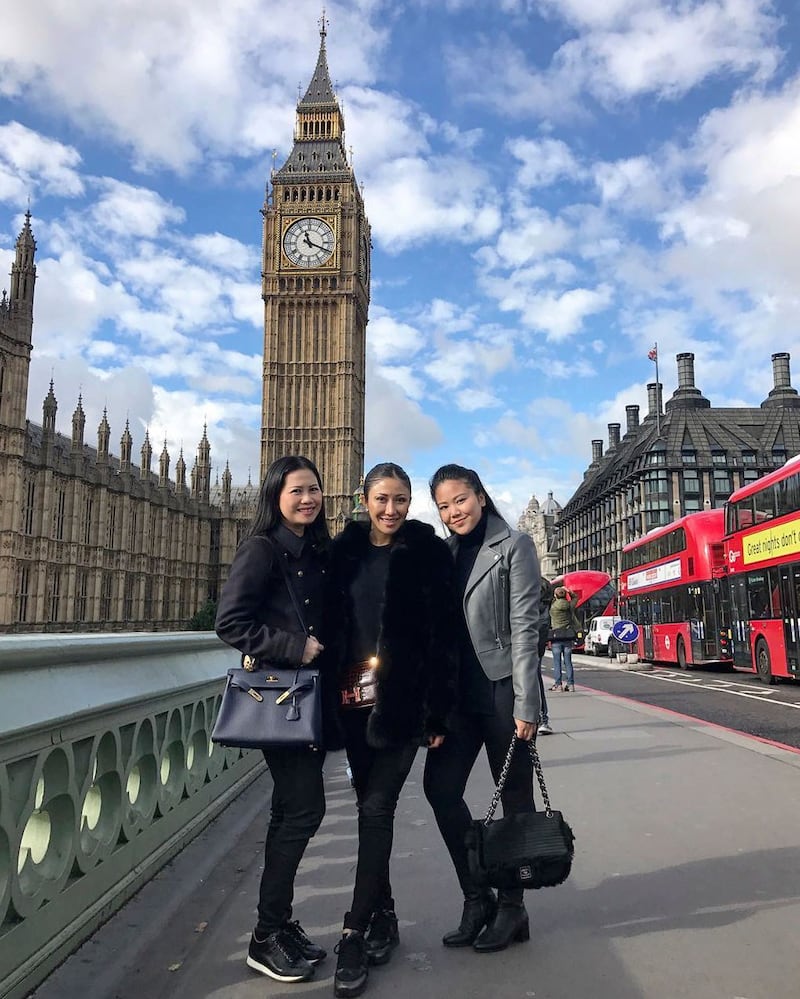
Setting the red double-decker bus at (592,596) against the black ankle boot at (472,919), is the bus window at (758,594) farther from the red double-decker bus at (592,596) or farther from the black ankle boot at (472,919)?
the red double-decker bus at (592,596)

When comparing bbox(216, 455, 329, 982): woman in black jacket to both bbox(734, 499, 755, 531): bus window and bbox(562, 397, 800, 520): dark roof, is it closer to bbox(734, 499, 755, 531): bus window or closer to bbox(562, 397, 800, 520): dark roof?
bbox(734, 499, 755, 531): bus window

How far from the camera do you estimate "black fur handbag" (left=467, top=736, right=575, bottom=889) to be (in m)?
2.97

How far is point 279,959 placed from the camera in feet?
9.21

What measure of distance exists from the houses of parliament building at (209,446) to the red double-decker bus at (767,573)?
43907mm

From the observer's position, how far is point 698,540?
20.8 meters

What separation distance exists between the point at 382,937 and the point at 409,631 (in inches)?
43.3

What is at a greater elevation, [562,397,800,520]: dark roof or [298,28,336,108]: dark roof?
[298,28,336,108]: dark roof

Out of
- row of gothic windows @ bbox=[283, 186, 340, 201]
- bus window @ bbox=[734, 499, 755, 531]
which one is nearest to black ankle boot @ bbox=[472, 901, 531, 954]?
bus window @ bbox=[734, 499, 755, 531]

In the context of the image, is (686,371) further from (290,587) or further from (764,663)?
(290,587)

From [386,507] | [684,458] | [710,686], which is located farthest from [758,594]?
[684,458]

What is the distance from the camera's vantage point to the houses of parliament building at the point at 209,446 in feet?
176

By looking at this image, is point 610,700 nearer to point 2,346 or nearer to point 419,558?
point 419,558

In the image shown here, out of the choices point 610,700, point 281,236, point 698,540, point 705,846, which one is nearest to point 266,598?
point 705,846

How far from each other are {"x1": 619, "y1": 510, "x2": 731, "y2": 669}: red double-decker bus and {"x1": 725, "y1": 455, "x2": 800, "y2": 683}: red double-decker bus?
1266 millimetres
